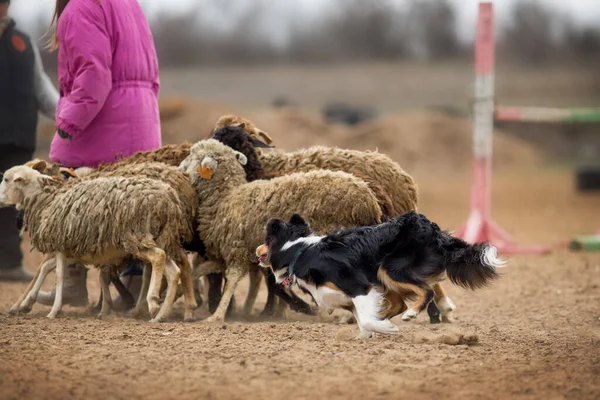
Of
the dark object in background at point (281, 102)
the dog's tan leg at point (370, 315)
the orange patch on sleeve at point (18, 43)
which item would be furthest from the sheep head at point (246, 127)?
the dark object in background at point (281, 102)

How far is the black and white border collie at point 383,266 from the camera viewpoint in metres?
6.48

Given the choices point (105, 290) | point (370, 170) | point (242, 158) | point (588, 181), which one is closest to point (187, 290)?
point (105, 290)

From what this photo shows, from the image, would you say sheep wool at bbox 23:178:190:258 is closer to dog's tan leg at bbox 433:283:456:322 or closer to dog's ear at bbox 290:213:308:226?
dog's ear at bbox 290:213:308:226

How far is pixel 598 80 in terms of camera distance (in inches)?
1515

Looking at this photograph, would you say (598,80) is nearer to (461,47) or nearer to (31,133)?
(461,47)

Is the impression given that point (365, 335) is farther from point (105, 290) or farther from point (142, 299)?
point (105, 290)

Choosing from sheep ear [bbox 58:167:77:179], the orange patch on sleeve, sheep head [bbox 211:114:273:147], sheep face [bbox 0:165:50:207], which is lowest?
sheep face [bbox 0:165:50:207]

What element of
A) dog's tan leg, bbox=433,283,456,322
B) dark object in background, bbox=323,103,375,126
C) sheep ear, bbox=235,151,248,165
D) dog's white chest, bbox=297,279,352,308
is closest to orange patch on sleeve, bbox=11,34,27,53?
sheep ear, bbox=235,151,248,165

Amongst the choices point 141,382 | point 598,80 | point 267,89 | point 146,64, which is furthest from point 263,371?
point 598,80

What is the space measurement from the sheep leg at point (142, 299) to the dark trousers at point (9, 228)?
2879 mm

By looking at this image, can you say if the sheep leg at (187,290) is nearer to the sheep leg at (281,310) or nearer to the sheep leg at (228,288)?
the sheep leg at (228,288)

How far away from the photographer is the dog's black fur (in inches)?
257

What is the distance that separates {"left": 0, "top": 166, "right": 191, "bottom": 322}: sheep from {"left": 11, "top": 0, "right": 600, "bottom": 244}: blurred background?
15.8 metres

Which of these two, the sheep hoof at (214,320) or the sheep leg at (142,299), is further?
the sheep leg at (142,299)
